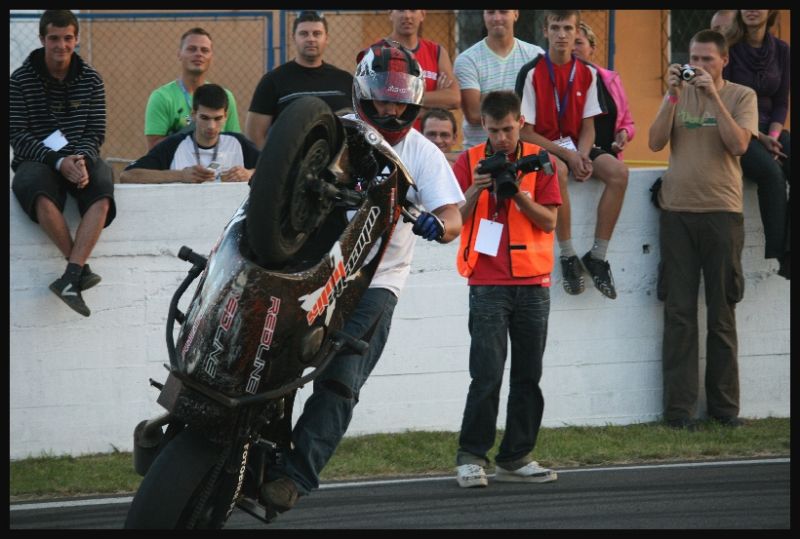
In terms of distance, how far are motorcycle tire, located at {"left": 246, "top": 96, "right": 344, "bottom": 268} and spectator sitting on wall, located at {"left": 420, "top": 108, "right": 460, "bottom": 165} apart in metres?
3.92

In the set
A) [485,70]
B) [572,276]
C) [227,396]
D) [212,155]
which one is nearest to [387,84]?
[227,396]

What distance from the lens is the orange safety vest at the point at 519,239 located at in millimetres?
7449

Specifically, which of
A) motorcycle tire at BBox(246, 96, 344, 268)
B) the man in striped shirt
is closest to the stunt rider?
motorcycle tire at BBox(246, 96, 344, 268)

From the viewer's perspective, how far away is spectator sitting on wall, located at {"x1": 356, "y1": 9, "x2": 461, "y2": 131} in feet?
31.4

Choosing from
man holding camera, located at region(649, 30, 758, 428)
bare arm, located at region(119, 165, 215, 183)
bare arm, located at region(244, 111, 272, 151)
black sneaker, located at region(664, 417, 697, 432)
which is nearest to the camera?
bare arm, located at region(119, 165, 215, 183)

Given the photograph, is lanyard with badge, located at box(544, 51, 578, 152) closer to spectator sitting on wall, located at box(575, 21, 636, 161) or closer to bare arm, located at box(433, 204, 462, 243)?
spectator sitting on wall, located at box(575, 21, 636, 161)

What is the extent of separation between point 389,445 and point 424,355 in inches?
29.3

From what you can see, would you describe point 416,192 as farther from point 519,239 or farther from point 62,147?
point 62,147

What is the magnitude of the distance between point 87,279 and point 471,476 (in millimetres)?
2759

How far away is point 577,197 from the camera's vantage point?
358 inches

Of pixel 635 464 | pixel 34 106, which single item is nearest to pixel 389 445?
pixel 635 464

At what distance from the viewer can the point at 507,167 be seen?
724 centimetres

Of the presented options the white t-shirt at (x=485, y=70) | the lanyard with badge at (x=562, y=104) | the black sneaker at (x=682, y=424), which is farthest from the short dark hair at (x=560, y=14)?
the black sneaker at (x=682, y=424)
